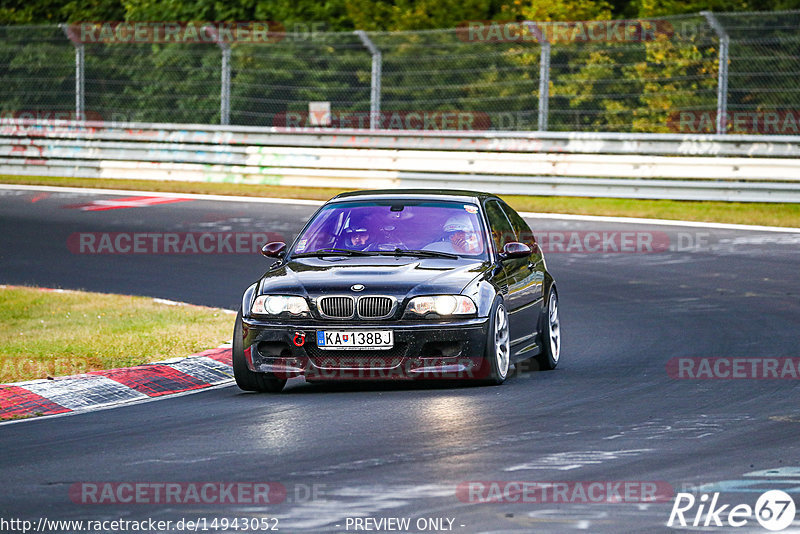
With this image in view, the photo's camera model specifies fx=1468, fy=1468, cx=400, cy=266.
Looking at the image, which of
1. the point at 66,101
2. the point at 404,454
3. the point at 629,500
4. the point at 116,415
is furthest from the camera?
the point at 66,101

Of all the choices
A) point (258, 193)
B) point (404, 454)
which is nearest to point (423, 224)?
point (404, 454)

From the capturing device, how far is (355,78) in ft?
86.6

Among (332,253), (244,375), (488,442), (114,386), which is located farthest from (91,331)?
(488,442)

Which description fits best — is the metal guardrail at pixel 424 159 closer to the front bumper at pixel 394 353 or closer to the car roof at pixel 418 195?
the car roof at pixel 418 195

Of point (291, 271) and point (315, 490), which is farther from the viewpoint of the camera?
point (291, 271)

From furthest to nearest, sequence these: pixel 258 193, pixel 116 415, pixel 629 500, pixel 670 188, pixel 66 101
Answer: pixel 66 101
pixel 258 193
pixel 670 188
pixel 116 415
pixel 629 500

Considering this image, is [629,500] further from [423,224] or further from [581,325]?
[581,325]

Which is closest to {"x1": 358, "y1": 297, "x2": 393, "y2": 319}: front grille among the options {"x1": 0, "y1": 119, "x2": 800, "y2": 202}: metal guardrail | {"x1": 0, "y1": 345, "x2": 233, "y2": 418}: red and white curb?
{"x1": 0, "y1": 345, "x2": 233, "y2": 418}: red and white curb

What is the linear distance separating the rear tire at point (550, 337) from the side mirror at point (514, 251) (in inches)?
31.7

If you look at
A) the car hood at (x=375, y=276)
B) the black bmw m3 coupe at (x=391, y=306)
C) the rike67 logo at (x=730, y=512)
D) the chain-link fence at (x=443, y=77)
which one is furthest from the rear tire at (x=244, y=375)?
the chain-link fence at (x=443, y=77)

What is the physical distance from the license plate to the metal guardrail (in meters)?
13.3

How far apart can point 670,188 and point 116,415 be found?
14790 millimetres

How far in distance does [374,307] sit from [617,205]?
14034 millimetres

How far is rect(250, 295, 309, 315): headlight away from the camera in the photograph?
384 inches
